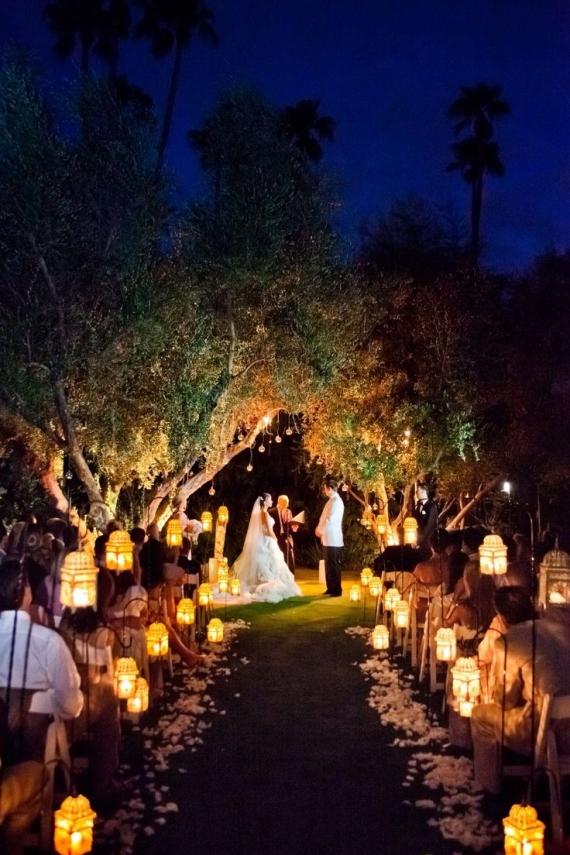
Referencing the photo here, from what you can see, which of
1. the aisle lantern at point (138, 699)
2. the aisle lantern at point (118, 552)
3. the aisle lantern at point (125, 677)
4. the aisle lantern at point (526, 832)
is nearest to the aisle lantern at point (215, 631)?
the aisle lantern at point (118, 552)

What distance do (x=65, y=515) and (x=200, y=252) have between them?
4196 mm

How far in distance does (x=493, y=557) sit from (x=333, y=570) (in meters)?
8.22

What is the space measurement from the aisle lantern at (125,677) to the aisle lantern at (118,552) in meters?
1.55

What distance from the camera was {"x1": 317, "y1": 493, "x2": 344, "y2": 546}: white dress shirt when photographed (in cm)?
1611

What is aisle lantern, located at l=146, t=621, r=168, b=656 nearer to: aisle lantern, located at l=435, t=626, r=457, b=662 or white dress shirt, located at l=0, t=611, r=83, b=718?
aisle lantern, located at l=435, t=626, r=457, b=662

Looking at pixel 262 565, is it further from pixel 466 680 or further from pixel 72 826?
pixel 72 826

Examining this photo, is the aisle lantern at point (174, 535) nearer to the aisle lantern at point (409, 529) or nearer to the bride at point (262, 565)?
the aisle lantern at point (409, 529)

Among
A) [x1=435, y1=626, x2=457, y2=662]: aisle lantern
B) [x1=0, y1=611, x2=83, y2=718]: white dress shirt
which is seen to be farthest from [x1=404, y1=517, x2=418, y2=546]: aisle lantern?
[x1=0, y1=611, x2=83, y2=718]: white dress shirt

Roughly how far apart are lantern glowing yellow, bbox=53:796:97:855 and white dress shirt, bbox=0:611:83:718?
0.79 meters

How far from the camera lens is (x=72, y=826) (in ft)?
15.2

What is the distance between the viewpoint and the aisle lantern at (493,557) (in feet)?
26.0

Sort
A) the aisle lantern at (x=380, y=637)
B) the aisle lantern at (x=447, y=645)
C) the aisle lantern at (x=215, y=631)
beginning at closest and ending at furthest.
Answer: the aisle lantern at (x=447, y=645)
the aisle lantern at (x=215, y=631)
the aisle lantern at (x=380, y=637)

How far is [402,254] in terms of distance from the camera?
55.4 feet

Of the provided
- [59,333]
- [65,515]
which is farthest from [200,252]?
[65,515]
